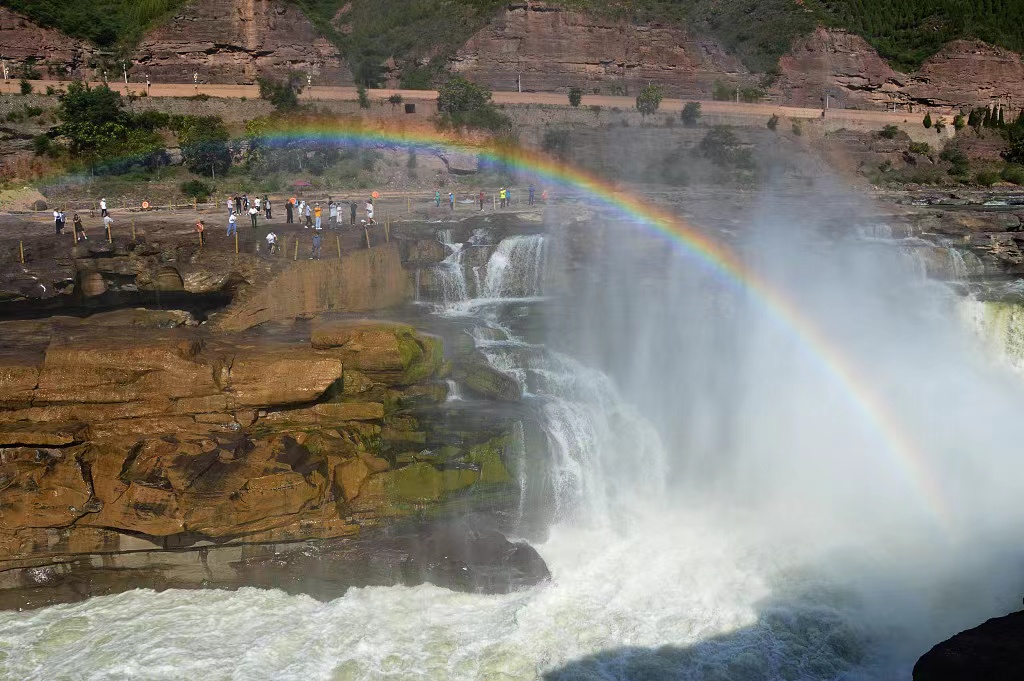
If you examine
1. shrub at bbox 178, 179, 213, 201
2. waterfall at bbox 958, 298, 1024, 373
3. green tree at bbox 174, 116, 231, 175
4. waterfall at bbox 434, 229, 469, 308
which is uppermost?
green tree at bbox 174, 116, 231, 175

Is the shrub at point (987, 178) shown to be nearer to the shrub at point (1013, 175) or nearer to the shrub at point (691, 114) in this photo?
the shrub at point (1013, 175)

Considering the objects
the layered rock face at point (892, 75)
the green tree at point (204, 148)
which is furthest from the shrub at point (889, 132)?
the green tree at point (204, 148)

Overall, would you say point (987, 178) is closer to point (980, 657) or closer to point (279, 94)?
point (279, 94)

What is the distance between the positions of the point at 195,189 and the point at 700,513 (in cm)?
2245

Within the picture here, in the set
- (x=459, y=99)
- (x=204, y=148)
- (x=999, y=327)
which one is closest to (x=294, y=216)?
(x=204, y=148)

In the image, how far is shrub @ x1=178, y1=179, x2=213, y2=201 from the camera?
31953mm

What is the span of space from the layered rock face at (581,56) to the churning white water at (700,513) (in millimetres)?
32164

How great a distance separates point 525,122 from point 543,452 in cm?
3216

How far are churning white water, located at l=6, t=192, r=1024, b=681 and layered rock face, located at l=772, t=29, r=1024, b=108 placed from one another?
38852 mm

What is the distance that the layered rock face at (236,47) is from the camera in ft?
146

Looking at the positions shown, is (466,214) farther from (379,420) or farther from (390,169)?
(379,420)

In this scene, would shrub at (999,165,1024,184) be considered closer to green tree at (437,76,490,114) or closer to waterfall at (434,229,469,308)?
green tree at (437,76,490,114)

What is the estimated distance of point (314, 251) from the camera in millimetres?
23109

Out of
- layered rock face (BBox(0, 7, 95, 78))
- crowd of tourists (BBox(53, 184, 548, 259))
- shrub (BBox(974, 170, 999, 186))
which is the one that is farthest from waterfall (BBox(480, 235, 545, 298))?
shrub (BBox(974, 170, 999, 186))
